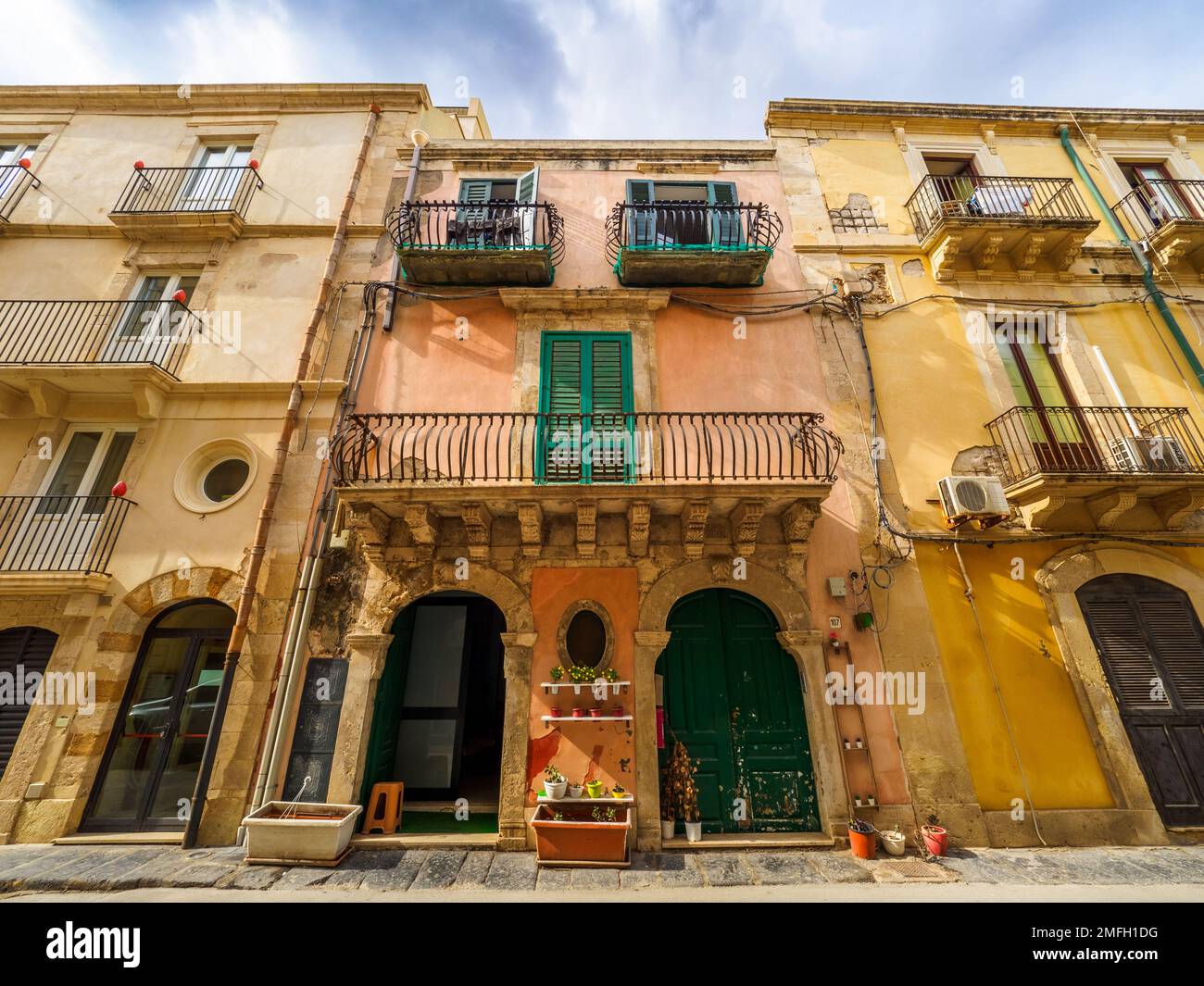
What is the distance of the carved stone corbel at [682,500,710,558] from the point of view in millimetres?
6352

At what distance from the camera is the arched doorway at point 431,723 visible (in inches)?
260

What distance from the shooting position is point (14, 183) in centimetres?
913

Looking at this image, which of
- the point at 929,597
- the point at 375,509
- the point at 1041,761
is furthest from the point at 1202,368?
the point at 375,509

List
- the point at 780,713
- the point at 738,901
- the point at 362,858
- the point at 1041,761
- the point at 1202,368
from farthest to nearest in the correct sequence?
1. the point at 1202,368
2. the point at 780,713
3. the point at 1041,761
4. the point at 362,858
5. the point at 738,901

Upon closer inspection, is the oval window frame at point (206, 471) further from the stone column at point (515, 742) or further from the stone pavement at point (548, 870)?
the stone column at point (515, 742)

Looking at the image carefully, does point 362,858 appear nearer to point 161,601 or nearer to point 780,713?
point 161,601

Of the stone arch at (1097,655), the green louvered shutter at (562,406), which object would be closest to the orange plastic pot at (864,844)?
the stone arch at (1097,655)

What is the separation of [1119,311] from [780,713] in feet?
29.9

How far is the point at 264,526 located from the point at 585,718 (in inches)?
202

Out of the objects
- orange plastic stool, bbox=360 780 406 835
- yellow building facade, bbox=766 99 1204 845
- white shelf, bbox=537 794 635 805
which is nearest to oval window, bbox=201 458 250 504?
orange plastic stool, bbox=360 780 406 835

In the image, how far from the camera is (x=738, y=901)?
4383mm

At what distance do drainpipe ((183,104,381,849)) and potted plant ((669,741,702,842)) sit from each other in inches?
222

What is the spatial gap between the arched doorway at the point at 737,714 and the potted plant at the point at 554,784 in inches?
53.1

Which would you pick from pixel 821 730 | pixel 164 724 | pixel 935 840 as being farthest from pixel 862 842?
pixel 164 724
